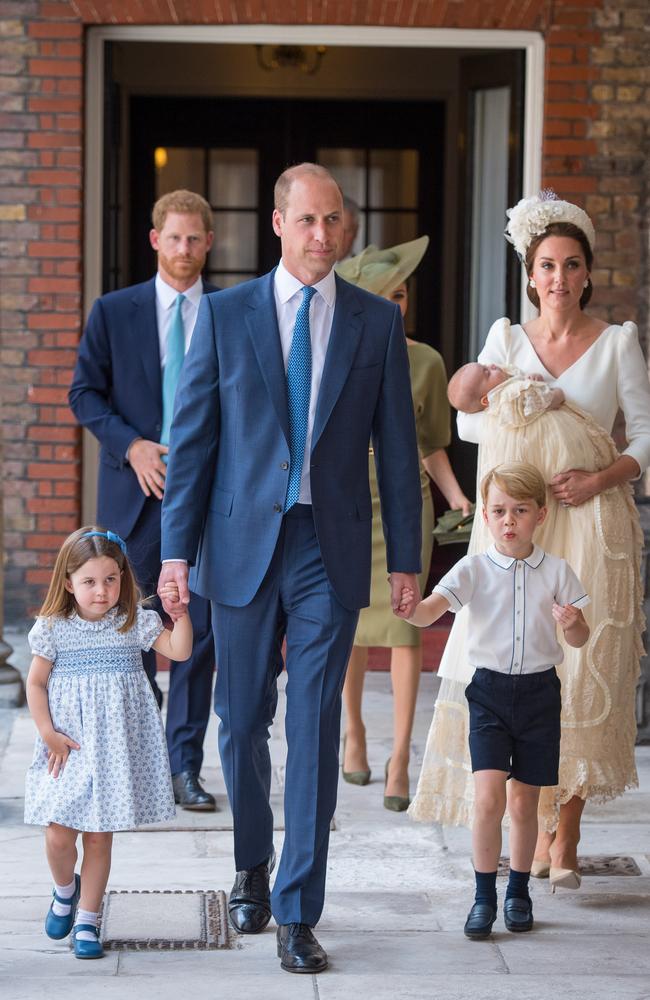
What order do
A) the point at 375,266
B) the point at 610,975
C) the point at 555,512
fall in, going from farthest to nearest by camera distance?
the point at 375,266 → the point at 555,512 → the point at 610,975

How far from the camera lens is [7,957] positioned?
3.51 metres

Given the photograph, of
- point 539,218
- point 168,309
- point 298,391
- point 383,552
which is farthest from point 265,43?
point 298,391

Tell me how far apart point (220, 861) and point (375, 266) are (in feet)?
6.51

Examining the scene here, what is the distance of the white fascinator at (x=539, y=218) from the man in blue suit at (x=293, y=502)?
67 cm

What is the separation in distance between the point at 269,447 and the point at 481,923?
4.07 feet

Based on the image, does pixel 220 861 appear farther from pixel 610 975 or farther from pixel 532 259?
pixel 532 259

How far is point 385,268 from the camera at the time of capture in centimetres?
502

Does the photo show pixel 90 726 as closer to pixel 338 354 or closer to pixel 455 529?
pixel 338 354

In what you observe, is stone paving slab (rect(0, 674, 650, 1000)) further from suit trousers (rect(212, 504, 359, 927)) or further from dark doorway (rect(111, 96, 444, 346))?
dark doorway (rect(111, 96, 444, 346))

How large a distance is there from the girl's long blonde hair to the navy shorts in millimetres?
865

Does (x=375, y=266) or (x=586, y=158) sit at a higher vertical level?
(x=586, y=158)

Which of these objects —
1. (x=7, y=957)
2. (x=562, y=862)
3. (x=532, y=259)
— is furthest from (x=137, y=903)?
(x=532, y=259)

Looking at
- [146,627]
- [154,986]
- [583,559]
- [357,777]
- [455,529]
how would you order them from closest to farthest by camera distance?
[154,986]
[146,627]
[583,559]
[455,529]
[357,777]

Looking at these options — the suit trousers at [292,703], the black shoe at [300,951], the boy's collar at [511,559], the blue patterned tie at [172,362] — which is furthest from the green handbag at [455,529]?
the black shoe at [300,951]
